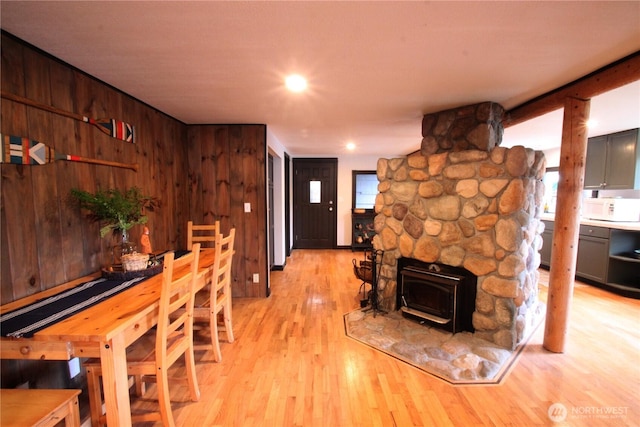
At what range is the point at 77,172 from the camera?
1.83m

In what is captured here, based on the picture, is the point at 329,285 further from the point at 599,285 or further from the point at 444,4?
the point at 599,285

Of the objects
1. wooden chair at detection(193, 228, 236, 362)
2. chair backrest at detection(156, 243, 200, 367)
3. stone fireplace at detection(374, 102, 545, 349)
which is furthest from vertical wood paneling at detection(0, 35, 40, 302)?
stone fireplace at detection(374, 102, 545, 349)

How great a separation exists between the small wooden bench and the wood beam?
356 cm

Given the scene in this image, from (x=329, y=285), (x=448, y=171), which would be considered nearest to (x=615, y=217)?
(x=448, y=171)

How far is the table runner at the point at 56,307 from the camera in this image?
1148mm

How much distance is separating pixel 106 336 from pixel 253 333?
166 centimetres

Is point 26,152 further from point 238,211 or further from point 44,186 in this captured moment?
point 238,211

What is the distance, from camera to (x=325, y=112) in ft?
9.23

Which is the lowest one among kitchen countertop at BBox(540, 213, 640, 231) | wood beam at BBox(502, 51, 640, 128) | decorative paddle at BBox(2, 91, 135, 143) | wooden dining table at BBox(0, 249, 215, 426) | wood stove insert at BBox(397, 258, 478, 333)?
wood stove insert at BBox(397, 258, 478, 333)

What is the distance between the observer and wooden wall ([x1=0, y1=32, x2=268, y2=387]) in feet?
4.72

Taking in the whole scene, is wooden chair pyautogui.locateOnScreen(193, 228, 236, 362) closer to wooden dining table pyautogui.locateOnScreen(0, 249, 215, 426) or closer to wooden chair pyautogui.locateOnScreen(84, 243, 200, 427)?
wooden chair pyautogui.locateOnScreen(84, 243, 200, 427)

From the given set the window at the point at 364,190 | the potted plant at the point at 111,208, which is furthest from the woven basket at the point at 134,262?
the window at the point at 364,190

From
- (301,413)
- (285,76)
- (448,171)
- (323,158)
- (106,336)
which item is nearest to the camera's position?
(106,336)

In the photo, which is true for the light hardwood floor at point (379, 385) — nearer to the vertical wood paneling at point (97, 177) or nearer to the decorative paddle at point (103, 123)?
the vertical wood paneling at point (97, 177)
